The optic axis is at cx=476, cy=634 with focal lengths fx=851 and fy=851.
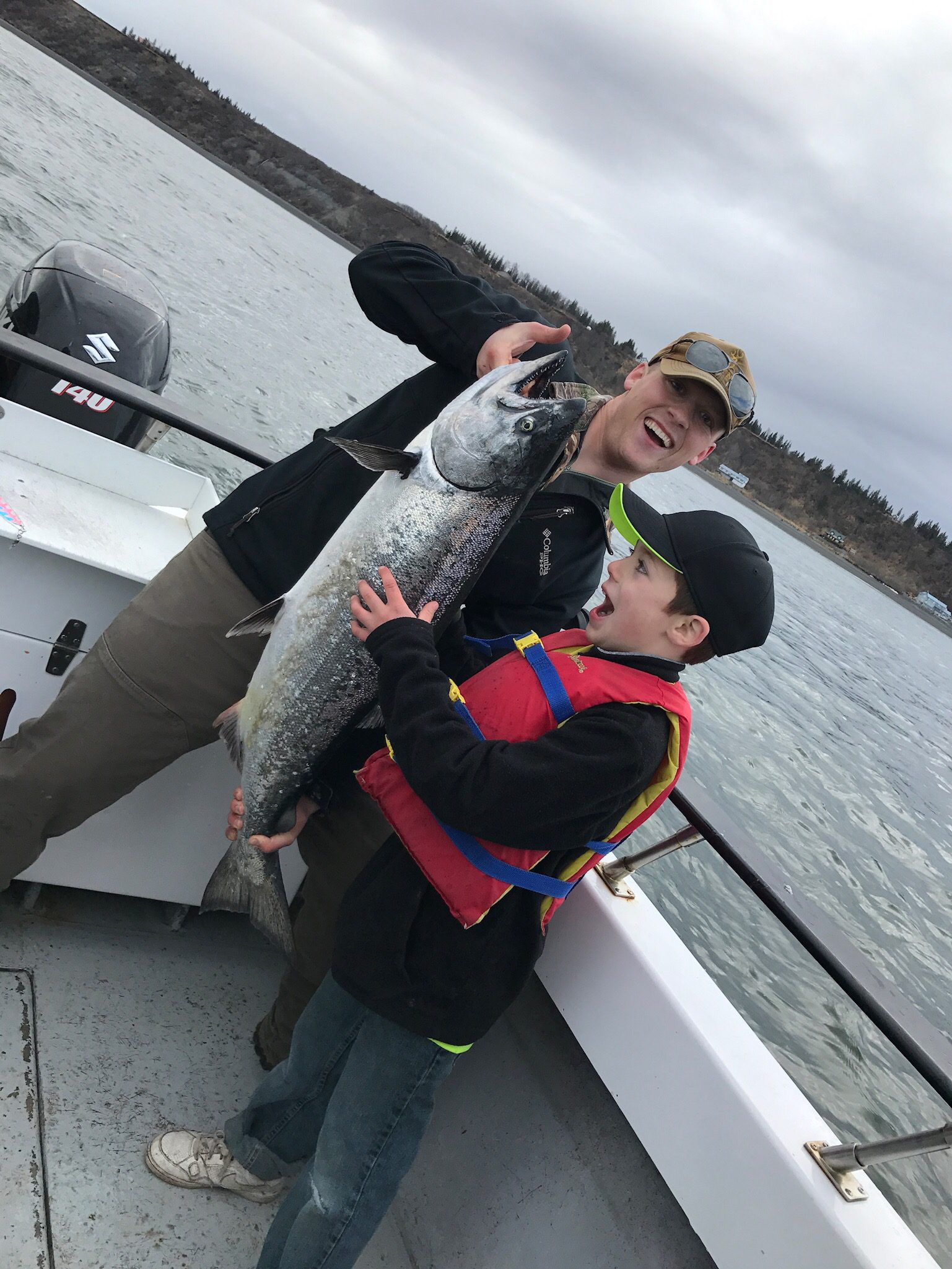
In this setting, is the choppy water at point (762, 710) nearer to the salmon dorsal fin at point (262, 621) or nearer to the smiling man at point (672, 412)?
the salmon dorsal fin at point (262, 621)

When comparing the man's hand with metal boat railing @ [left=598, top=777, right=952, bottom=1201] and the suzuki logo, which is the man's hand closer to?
metal boat railing @ [left=598, top=777, right=952, bottom=1201]

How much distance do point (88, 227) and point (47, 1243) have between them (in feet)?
75.0

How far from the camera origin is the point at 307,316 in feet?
82.0

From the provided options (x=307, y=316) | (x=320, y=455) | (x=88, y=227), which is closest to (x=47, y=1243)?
(x=320, y=455)

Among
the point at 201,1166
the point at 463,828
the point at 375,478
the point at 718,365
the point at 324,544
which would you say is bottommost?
the point at 201,1166

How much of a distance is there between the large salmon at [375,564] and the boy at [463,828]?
0.14m

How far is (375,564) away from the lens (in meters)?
2.08

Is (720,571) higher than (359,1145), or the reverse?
(720,571)

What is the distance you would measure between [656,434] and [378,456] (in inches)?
32.8

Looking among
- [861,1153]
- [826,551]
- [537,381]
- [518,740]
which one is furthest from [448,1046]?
[826,551]

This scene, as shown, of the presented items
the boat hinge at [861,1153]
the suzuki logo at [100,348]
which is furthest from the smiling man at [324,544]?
the suzuki logo at [100,348]

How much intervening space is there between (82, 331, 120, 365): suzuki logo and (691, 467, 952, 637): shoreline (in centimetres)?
5858

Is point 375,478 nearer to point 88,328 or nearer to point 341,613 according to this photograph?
point 341,613

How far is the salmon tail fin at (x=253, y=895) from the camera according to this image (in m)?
2.29
